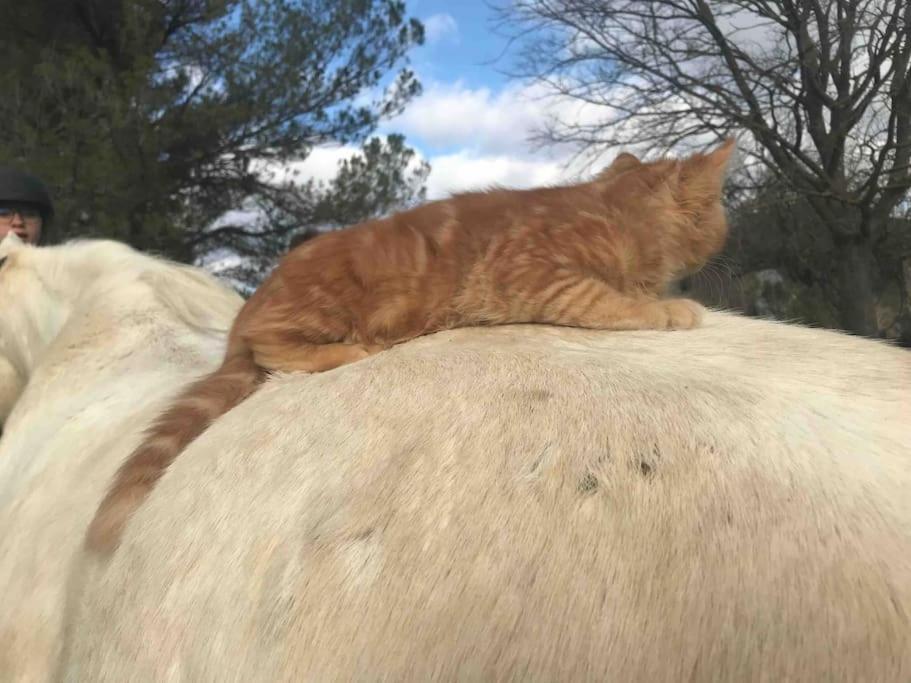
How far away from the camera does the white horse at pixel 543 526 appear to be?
41.3 inches

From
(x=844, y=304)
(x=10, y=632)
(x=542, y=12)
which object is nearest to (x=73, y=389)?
(x=10, y=632)

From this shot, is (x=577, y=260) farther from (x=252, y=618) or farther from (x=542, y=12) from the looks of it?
(x=542, y=12)

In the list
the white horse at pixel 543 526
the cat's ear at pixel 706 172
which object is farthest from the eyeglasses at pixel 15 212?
the cat's ear at pixel 706 172

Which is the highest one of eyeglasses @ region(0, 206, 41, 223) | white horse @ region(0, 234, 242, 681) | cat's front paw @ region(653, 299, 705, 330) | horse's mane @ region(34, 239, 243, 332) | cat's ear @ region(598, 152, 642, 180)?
cat's ear @ region(598, 152, 642, 180)

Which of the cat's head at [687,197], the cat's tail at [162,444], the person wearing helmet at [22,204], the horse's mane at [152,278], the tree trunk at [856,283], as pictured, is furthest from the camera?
the tree trunk at [856,283]

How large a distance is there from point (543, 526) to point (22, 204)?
447cm

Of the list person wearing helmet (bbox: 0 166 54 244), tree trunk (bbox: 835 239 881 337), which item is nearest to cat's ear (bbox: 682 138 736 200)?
person wearing helmet (bbox: 0 166 54 244)

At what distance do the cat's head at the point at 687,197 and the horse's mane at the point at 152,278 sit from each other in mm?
1742

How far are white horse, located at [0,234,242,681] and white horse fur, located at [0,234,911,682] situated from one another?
13.2 inches

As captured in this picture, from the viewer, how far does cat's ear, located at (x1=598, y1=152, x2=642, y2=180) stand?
9.06ft

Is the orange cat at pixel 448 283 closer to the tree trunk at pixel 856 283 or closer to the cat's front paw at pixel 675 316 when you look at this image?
the cat's front paw at pixel 675 316

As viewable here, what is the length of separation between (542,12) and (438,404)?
8175 mm

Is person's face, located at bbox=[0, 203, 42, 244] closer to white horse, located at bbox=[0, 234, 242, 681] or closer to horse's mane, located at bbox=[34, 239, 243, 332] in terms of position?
white horse, located at bbox=[0, 234, 242, 681]

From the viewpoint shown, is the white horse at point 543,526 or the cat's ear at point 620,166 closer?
the white horse at point 543,526
